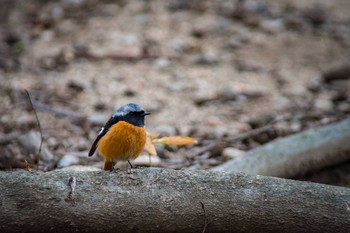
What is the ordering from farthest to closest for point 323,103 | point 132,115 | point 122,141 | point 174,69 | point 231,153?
point 174,69, point 323,103, point 231,153, point 132,115, point 122,141

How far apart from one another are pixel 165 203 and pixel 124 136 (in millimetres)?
1058

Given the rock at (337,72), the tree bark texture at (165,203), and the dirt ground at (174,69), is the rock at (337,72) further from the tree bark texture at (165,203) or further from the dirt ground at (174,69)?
the tree bark texture at (165,203)

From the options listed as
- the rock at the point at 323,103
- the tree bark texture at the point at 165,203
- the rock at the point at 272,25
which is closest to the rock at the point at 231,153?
the rock at the point at 323,103

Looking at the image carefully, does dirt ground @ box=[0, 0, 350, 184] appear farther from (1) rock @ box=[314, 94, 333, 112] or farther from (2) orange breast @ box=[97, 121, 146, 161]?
(2) orange breast @ box=[97, 121, 146, 161]

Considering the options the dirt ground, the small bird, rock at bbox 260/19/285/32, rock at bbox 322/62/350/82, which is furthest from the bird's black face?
rock at bbox 260/19/285/32

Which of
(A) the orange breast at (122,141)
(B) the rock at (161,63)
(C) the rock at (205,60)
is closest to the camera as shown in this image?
(A) the orange breast at (122,141)

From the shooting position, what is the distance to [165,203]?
128 inches

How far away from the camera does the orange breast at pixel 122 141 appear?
419cm

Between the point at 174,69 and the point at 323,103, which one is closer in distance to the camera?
the point at 323,103

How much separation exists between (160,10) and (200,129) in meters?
3.77

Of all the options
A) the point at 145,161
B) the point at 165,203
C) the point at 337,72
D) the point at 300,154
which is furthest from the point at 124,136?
the point at 337,72

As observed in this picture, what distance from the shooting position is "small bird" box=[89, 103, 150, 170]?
13.8 feet

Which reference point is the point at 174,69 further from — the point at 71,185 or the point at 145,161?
the point at 71,185

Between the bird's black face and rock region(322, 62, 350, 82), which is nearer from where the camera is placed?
the bird's black face
